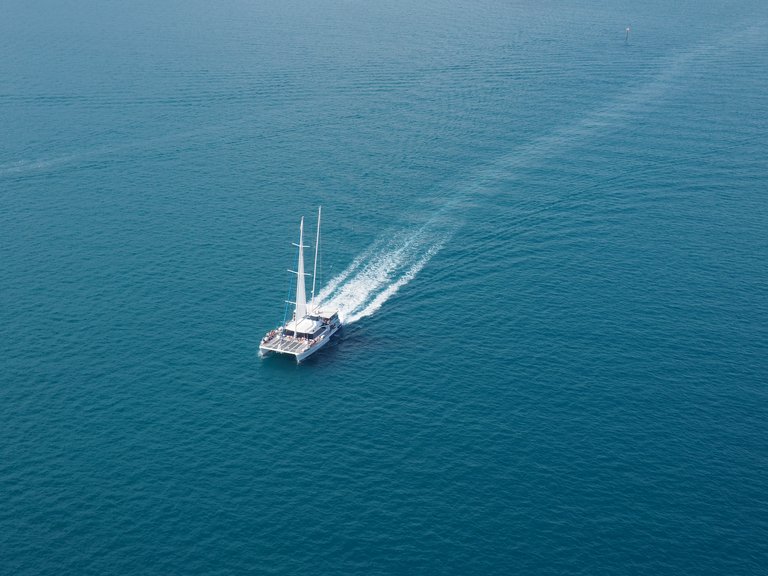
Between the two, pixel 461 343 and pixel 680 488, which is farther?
pixel 461 343

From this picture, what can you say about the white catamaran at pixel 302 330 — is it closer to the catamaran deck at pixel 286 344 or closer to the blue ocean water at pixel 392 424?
the catamaran deck at pixel 286 344

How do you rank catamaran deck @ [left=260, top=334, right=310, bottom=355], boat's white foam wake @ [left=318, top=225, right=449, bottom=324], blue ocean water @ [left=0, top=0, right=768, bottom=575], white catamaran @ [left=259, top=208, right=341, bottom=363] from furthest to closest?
boat's white foam wake @ [left=318, top=225, right=449, bottom=324] → white catamaran @ [left=259, top=208, right=341, bottom=363] → catamaran deck @ [left=260, top=334, right=310, bottom=355] → blue ocean water @ [left=0, top=0, right=768, bottom=575]

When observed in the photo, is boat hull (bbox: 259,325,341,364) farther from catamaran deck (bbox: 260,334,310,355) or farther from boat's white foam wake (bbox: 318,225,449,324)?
boat's white foam wake (bbox: 318,225,449,324)

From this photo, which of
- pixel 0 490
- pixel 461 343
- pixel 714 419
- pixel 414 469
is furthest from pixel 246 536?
pixel 714 419

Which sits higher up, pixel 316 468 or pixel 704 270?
pixel 704 270

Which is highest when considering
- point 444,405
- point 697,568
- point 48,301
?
point 48,301

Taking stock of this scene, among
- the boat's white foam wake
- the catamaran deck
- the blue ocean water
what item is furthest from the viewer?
the boat's white foam wake

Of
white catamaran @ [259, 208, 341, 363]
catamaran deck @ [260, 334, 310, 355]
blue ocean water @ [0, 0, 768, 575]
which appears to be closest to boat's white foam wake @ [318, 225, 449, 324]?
blue ocean water @ [0, 0, 768, 575]

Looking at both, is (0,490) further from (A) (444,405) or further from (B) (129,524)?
(A) (444,405)

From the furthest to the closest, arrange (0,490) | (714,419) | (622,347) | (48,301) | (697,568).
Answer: (48,301), (622,347), (714,419), (0,490), (697,568)
